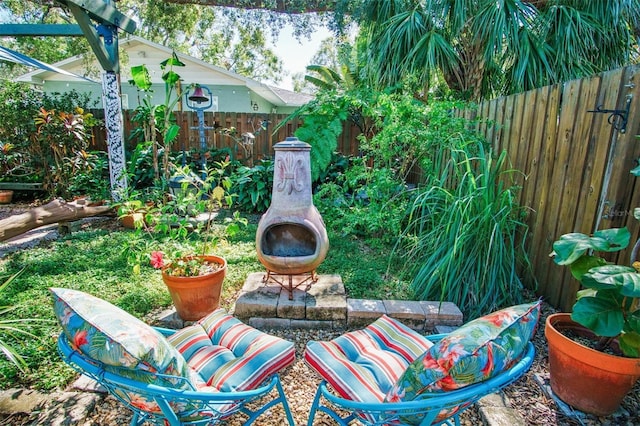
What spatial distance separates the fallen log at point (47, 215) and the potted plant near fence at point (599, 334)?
13.6ft

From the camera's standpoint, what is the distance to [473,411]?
1759 mm

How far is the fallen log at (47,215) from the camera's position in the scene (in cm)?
338

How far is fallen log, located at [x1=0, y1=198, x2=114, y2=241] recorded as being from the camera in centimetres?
338

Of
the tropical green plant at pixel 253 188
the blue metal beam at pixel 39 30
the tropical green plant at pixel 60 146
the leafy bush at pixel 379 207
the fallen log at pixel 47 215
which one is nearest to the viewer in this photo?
the fallen log at pixel 47 215

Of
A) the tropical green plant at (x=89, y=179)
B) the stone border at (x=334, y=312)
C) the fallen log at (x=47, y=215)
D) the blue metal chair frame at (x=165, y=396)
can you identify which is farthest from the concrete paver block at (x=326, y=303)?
the tropical green plant at (x=89, y=179)

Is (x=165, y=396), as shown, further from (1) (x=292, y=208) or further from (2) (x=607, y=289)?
(2) (x=607, y=289)

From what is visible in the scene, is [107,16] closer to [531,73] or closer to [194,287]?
[194,287]

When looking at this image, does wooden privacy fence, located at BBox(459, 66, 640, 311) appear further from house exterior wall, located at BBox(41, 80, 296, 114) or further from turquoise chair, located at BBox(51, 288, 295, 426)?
house exterior wall, located at BBox(41, 80, 296, 114)

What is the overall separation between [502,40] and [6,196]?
8.65 m

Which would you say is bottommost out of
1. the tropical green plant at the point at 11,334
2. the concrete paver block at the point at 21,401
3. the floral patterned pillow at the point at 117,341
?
the concrete paver block at the point at 21,401

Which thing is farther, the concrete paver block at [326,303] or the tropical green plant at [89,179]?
the tropical green plant at [89,179]

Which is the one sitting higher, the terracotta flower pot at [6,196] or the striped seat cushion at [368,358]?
the striped seat cushion at [368,358]

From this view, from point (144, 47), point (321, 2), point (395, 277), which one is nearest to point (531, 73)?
point (395, 277)

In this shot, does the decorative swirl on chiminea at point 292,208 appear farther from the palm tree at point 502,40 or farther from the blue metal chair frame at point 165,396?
the palm tree at point 502,40
